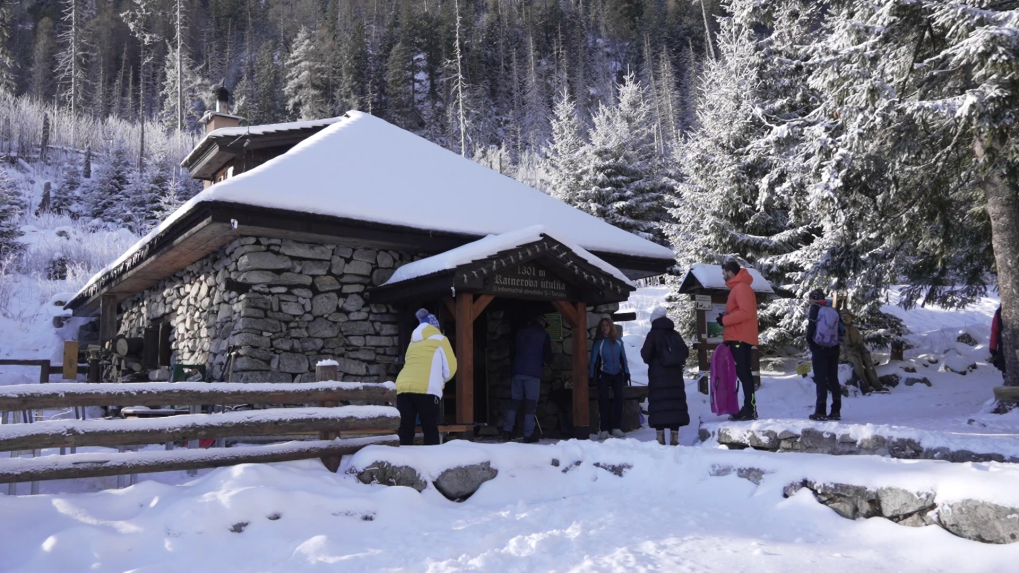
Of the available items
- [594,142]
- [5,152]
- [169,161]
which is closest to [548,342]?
[594,142]

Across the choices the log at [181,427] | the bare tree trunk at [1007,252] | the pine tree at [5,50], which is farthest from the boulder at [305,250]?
the pine tree at [5,50]

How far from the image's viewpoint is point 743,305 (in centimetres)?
727

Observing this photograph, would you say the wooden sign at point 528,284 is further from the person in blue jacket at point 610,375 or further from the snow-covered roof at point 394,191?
the person in blue jacket at point 610,375

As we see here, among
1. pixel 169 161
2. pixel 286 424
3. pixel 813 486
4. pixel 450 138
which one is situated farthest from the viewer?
pixel 450 138

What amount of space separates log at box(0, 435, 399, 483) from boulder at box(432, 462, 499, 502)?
658 millimetres

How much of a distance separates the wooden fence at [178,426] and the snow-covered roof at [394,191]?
12.1 feet

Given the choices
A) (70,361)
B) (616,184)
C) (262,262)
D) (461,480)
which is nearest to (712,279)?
(262,262)

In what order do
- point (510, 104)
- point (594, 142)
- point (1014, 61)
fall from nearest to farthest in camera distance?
1. point (1014, 61)
2. point (594, 142)
3. point (510, 104)

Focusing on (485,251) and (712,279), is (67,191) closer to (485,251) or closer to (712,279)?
(712,279)

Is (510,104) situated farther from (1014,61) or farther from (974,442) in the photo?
(974,442)

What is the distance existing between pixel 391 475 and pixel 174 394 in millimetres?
1640

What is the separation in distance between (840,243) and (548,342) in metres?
5.94

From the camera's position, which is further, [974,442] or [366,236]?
[366,236]

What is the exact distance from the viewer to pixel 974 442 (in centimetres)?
503
